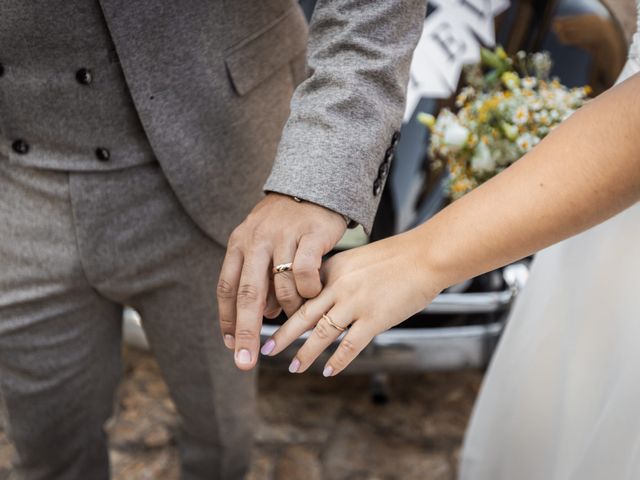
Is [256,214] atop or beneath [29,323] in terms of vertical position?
atop

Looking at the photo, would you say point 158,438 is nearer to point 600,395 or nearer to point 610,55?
point 600,395

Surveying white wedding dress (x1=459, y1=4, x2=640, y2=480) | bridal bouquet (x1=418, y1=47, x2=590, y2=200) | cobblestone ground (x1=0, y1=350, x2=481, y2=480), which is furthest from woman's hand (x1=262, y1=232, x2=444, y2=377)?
cobblestone ground (x1=0, y1=350, x2=481, y2=480)

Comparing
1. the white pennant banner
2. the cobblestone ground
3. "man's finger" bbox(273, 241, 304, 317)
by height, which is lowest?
the cobblestone ground

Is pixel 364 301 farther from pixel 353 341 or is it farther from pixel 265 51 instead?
pixel 265 51

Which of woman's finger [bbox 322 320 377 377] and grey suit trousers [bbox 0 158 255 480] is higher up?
woman's finger [bbox 322 320 377 377]

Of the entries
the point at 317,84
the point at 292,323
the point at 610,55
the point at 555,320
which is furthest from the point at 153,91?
the point at 610,55

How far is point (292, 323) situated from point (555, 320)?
2.36 ft

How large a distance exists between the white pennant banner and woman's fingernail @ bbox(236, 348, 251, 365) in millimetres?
1440

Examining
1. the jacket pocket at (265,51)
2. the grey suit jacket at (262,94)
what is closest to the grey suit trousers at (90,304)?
the grey suit jacket at (262,94)

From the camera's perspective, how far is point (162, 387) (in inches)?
100

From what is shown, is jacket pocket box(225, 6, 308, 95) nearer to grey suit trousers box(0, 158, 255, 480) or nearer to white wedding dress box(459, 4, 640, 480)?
grey suit trousers box(0, 158, 255, 480)

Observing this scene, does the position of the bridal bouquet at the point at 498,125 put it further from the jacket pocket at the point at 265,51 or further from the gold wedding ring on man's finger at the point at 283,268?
the gold wedding ring on man's finger at the point at 283,268

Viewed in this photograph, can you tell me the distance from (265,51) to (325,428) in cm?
155

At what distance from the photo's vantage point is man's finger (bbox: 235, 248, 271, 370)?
996mm
